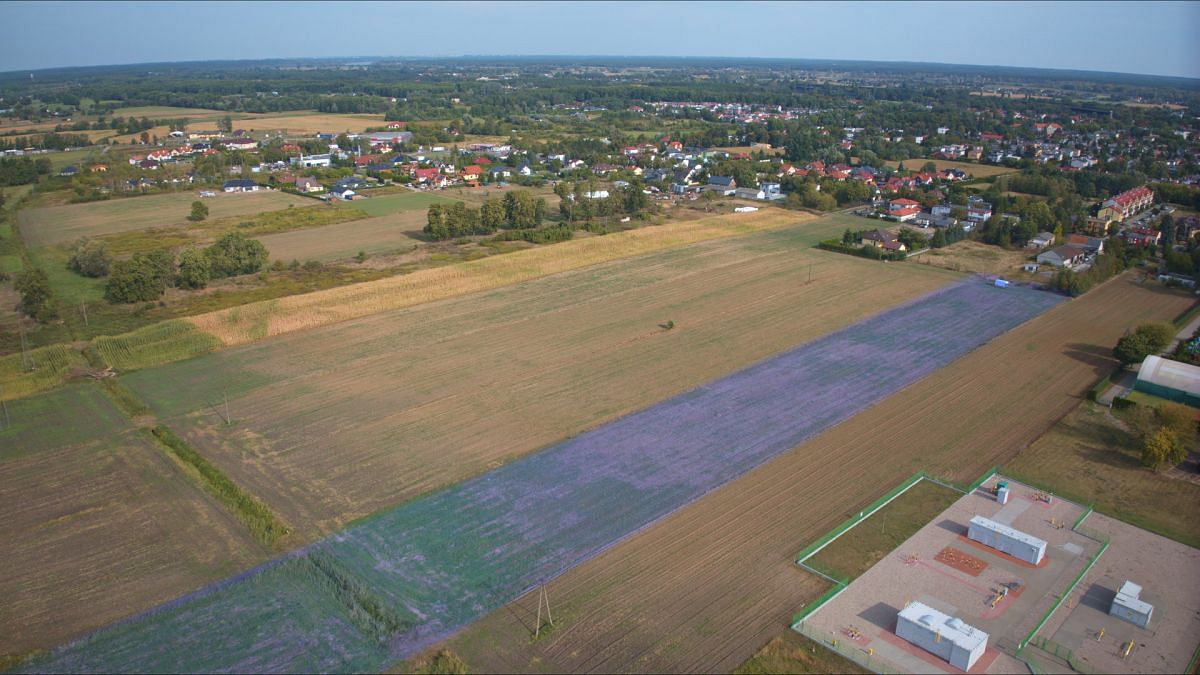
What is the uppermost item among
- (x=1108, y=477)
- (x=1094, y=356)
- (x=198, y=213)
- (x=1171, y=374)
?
(x=198, y=213)

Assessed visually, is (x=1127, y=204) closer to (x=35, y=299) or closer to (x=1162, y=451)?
(x=1162, y=451)

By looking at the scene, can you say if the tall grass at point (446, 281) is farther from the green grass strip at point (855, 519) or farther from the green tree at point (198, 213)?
the green grass strip at point (855, 519)

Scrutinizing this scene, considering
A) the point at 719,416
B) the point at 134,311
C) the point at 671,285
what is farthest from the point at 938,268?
the point at 134,311

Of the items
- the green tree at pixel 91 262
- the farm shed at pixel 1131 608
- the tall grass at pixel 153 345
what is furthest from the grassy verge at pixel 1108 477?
the green tree at pixel 91 262

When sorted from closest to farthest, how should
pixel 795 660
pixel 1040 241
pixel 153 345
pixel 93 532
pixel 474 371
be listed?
pixel 795 660
pixel 93 532
pixel 474 371
pixel 153 345
pixel 1040 241

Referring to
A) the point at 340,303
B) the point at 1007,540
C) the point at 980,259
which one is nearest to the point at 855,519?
the point at 1007,540

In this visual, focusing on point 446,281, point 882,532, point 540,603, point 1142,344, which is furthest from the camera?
point 446,281

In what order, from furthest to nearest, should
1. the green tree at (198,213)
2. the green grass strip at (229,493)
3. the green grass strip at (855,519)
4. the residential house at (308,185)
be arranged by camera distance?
1. the residential house at (308,185)
2. the green tree at (198,213)
3. the green grass strip at (229,493)
4. the green grass strip at (855,519)

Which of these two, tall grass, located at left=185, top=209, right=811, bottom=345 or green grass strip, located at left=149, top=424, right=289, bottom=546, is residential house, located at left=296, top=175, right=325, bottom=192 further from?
green grass strip, located at left=149, top=424, right=289, bottom=546
